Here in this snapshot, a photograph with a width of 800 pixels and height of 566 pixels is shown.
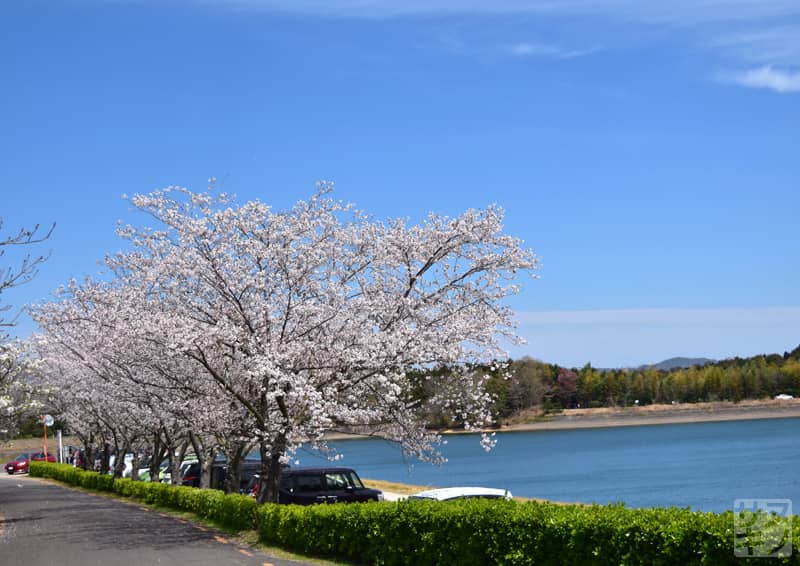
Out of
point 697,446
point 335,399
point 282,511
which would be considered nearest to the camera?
point 282,511

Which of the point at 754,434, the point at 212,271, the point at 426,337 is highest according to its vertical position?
the point at 212,271

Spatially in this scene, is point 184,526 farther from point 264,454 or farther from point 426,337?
point 426,337

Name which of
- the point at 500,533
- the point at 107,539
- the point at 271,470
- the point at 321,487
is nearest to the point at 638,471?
the point at 321,487

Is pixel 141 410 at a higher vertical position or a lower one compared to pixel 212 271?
lower

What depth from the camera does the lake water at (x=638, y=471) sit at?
38.3m

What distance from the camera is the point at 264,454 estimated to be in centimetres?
1864

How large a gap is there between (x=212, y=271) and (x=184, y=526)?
22.7 ft

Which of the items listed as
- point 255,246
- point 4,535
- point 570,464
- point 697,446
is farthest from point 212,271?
point 697,446

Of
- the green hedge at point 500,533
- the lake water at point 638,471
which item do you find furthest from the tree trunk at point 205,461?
the green hedge at point 500,533

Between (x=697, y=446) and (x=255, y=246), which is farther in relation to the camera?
(x=697, y=446)

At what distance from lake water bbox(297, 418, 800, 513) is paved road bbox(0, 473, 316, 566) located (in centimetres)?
481

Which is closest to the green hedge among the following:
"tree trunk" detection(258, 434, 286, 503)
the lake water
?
"tree trunk" detection(258, 434, 286, 503)

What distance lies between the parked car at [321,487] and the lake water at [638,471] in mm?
1279

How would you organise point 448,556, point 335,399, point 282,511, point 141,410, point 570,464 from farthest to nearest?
point 570,464 → point 141,410 → point 335,399 → point 282,511 → point 448,556
